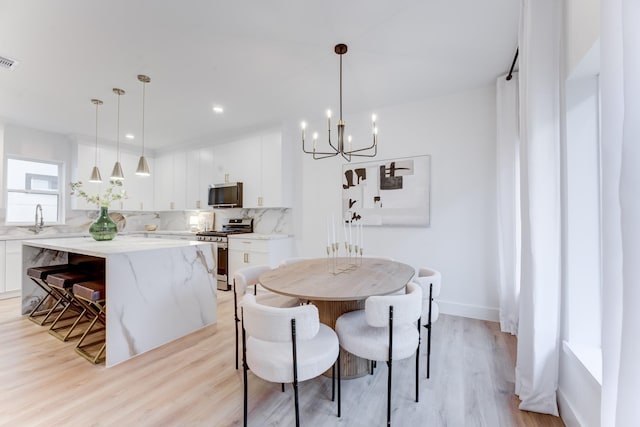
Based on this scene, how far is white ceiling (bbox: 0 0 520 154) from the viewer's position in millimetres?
2041

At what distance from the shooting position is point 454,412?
5.67ft

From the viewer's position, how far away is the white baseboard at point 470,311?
10.4 ft

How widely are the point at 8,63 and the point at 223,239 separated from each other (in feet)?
10.2

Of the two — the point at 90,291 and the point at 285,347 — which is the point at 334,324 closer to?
the point at 285,347

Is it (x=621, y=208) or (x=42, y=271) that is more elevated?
(x=621, y=208)

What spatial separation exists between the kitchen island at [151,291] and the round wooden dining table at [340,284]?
119 cm

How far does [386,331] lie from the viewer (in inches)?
69.6

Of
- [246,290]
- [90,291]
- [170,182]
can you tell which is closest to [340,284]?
[246,290]

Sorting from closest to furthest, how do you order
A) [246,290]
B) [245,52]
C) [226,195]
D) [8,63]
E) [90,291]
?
[246,290] < [90,291] < [245,52] < [8,63] < [226,195]

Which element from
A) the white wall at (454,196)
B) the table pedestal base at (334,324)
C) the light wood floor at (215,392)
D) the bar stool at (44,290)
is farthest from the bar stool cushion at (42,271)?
the white wall at (454,196)

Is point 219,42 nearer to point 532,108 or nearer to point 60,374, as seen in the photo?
point 532,108

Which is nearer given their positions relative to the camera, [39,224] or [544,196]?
[544,196]

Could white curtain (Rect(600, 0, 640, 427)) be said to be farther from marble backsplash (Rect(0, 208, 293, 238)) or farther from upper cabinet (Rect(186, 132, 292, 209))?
marble backsplash (Rect(0, 208, 293, 238))

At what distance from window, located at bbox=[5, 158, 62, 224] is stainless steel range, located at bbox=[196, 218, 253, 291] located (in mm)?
2577
